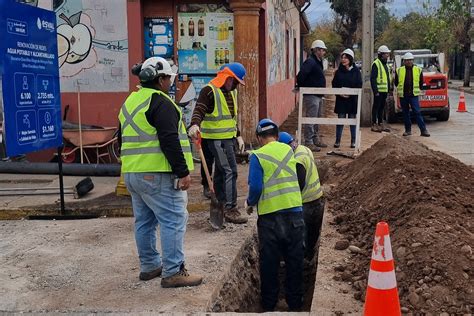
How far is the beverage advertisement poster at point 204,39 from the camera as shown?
11500mm

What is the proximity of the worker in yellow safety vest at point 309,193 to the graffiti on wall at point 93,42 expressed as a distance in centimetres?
554

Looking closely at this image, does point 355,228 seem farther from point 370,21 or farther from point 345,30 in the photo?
point 345,30

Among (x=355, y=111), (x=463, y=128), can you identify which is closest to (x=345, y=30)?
(x=463, y=128)

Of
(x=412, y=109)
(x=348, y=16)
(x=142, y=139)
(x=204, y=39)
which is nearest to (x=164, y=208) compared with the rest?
(x=142, y=139)

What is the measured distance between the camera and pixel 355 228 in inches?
267

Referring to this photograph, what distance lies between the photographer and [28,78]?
716cm

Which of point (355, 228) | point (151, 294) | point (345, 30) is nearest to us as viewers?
point (151, 294)

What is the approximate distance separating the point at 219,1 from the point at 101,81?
2656mm

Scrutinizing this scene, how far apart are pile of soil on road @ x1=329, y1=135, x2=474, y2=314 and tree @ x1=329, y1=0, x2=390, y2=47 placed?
4415cm

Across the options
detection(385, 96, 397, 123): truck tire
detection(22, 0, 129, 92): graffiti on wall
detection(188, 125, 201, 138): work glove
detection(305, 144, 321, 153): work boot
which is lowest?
detection(305, 144, 321, 153): work boot

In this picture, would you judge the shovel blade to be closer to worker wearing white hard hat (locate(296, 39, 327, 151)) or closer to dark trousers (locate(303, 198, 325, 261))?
dark trousers (locate(303, 198, 325, 261))

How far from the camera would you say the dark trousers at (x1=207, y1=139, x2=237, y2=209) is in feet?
23.0

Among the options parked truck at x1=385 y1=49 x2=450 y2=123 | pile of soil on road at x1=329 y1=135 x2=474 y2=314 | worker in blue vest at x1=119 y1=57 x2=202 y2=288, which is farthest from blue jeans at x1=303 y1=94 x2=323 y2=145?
worker in blue vest at x1=119 y1=57 x2=202 y2=288

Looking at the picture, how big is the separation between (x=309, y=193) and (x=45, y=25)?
12.5 ft
